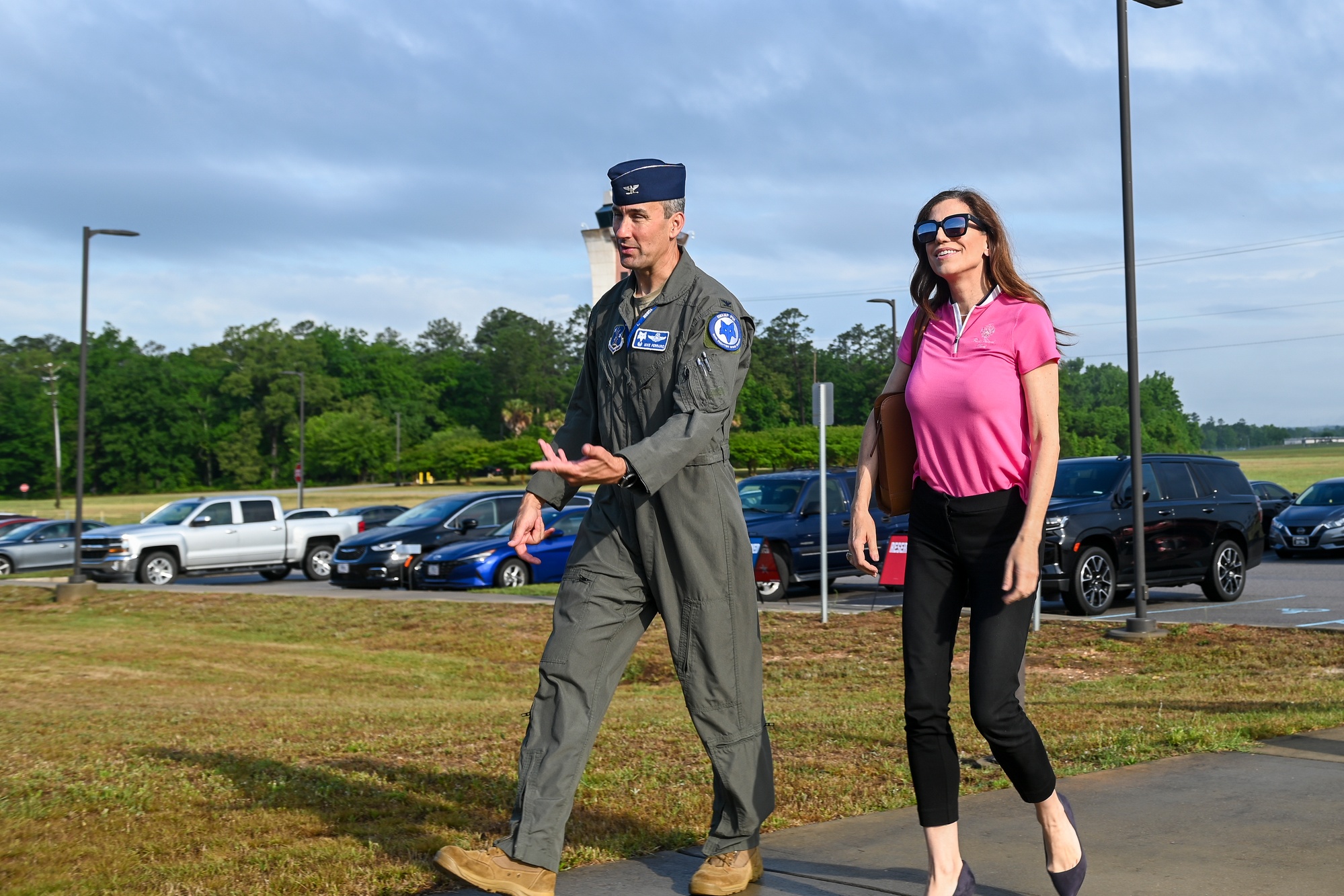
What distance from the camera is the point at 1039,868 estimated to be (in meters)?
4.01

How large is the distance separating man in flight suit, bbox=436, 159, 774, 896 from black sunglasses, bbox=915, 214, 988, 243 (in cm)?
57

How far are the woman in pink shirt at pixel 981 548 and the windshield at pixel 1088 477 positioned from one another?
11.7m

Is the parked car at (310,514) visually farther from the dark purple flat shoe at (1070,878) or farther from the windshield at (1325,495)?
the dark purple flat shoe at (1070,878)

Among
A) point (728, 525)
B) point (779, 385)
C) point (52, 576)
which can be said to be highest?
point (779, 385)

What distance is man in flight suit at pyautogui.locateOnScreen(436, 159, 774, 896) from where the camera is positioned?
3.81 metres

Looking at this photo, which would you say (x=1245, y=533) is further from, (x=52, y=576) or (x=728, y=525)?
(x=52, y=576)

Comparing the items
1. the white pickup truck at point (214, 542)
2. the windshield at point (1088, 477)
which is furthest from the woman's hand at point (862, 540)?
the white pickup truck at point (214, 542)

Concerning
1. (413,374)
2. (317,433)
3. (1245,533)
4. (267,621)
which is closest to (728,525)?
(1245,533)

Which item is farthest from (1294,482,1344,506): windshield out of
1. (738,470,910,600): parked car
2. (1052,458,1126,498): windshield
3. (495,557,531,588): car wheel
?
(495,557,531,588): car wheel

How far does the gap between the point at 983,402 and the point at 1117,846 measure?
5.28ft

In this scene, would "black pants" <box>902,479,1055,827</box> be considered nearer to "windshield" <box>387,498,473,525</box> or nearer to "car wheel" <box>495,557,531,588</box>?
"car wheel" <box>495,557,531,588</box>

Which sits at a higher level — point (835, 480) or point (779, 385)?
point (779, 385)

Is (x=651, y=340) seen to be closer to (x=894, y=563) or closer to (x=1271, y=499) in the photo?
(x=894, y=563)

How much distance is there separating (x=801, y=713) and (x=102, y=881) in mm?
4548
